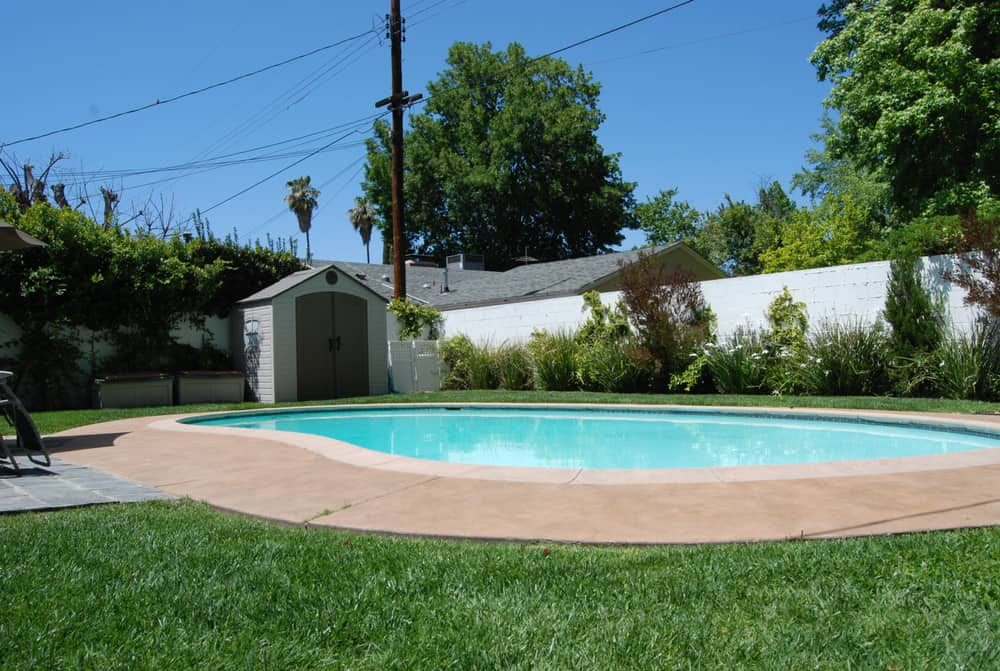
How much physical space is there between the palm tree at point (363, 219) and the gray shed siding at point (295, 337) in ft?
118

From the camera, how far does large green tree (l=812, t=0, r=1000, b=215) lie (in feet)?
50.6

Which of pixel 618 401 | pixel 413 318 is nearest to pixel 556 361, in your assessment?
pixel 618 401

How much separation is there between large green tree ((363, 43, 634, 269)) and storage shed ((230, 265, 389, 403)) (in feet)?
63.1

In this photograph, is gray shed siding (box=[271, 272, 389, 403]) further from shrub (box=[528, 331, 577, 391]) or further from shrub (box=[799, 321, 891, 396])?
shrub (box=[799, 321, 891, 396])

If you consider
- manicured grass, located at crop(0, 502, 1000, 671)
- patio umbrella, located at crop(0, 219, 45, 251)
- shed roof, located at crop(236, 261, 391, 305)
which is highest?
shed roof, located at crop(236, 261, 391, 305)

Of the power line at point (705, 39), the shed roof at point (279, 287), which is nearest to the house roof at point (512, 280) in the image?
the shed roof at point (279, 287)

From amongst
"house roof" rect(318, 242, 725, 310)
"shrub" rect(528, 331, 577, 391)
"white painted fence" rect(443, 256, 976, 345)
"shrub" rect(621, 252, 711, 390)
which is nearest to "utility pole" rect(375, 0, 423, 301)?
"white painted fence" rect(443, 256, 976, 345)

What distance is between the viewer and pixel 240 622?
260 centimetres

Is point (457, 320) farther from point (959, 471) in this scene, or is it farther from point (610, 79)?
point (610, 79)

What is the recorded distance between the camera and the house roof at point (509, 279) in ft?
67.1

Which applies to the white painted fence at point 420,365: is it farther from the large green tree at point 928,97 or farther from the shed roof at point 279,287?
the large green tree at point 928,97

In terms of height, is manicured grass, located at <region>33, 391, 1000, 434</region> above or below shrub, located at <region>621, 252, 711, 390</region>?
below

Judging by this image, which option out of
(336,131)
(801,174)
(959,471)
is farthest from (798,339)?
(801,174)

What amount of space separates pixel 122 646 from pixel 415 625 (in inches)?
37.8
